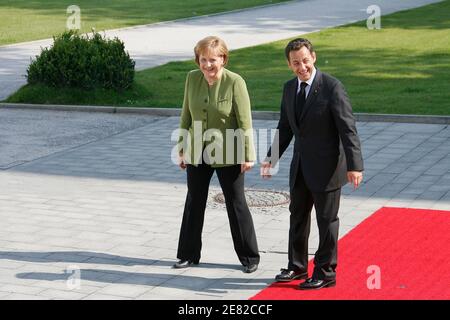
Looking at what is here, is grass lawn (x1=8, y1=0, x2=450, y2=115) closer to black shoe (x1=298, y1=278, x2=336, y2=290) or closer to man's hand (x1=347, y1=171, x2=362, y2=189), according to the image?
black shoe (x1=298, y1=278, x2=336, y2=290)

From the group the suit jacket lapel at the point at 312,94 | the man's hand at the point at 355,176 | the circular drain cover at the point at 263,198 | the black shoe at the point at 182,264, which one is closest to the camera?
the man's hand at the point at 355,176

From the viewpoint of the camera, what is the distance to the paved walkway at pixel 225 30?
2422 centimetres

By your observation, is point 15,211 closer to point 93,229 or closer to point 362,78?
point 93,229

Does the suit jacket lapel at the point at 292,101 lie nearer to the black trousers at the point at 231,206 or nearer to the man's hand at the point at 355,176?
the man's hand at the point at 355,176

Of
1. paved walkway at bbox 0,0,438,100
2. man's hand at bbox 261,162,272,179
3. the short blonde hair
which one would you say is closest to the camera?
man's hand at bbox 261,162,272,179

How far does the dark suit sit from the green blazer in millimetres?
373

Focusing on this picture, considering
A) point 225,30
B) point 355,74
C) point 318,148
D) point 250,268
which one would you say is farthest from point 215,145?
point 225,30

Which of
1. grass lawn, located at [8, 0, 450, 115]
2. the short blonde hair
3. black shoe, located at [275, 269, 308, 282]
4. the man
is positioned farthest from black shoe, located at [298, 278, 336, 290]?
grass lawn, located at [8, 0, 450, 115]

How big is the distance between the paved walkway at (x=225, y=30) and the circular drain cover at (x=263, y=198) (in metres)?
9.02

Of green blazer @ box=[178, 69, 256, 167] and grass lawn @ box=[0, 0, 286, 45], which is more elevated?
grass lawn @ box=[0, 0, 286, 45]

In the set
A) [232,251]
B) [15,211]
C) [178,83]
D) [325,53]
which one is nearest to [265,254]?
[232,251]

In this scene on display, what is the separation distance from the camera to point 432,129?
1543 centimetres

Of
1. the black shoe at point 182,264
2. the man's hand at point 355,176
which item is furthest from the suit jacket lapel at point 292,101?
the black shoe at point 182,264

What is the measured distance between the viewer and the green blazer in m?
8.70
